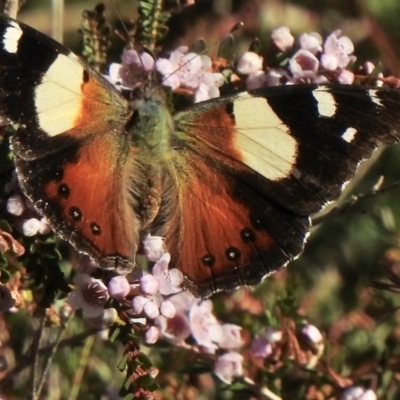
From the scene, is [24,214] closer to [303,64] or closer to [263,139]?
[263,139]

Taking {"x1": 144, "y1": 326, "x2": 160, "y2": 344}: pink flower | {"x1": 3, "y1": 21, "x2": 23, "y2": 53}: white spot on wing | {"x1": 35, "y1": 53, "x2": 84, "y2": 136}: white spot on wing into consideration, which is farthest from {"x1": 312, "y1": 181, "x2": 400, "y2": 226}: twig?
{"x1": 3, "y1": 21, "x2": 23, "y2": 53}: white spot on wing

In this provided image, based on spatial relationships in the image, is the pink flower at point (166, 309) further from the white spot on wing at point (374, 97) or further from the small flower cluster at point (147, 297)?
the white spot on wing at point (374, 97)

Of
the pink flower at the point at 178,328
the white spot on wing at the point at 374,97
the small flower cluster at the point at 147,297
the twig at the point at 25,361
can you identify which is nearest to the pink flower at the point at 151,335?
the small flower cluster at the point at 147,297

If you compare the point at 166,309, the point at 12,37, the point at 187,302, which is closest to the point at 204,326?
the point at 187,302

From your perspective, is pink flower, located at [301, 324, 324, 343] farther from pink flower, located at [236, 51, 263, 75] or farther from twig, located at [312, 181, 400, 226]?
pink flower, located at [236, 51, 263, 75]

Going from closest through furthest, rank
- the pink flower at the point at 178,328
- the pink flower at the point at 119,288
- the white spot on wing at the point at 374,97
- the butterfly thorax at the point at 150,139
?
the pink flower at the point at 119,288 → the white spot on wing at the point at 374,97 → the butterfly thorax at the point at 150,139 → the pink flower at the point at 178,328

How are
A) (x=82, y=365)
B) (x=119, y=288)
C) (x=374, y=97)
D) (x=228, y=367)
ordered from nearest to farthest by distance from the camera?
(x=119, y=288)
(x=374, y=97)
(x=228, y=367)
(x=82, y=365)

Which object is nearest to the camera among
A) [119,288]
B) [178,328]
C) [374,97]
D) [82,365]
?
[119,288]

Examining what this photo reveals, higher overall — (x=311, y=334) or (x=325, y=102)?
(x=325, y=102)
